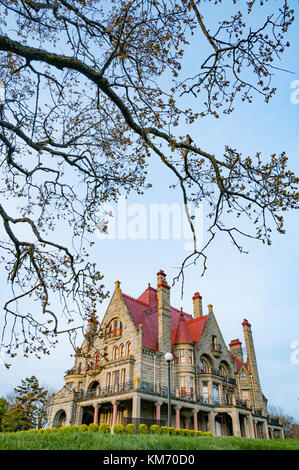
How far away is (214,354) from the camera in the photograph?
35.3 metres

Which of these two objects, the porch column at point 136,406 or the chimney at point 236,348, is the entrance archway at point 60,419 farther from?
the chimney at point 236,348

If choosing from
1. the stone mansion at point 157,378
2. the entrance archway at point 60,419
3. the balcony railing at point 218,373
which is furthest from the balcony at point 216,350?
the entrance archway at point 60,419

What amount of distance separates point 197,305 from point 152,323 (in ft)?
32.1

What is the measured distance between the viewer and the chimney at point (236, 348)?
1729 inches

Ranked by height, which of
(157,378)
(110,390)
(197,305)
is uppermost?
(197,305)

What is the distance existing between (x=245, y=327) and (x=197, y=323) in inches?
357

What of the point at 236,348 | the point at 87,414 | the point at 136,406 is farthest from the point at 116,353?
the point at 236,348

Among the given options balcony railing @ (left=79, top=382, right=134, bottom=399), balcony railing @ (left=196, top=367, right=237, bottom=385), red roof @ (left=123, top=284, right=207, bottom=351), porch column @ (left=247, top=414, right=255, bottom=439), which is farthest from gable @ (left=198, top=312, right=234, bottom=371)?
balcony railing @ (left=79, top=382, right=134, bottom=399)

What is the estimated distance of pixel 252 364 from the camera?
135 ft

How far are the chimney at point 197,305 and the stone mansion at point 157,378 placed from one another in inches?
98.2

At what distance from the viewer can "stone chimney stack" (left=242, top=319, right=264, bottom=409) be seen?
3941 centimetres

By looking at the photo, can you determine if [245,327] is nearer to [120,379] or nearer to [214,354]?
[214,354]

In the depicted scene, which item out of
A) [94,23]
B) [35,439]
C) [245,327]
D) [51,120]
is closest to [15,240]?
[51,120]

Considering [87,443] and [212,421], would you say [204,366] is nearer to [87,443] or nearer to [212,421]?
[212,421]
